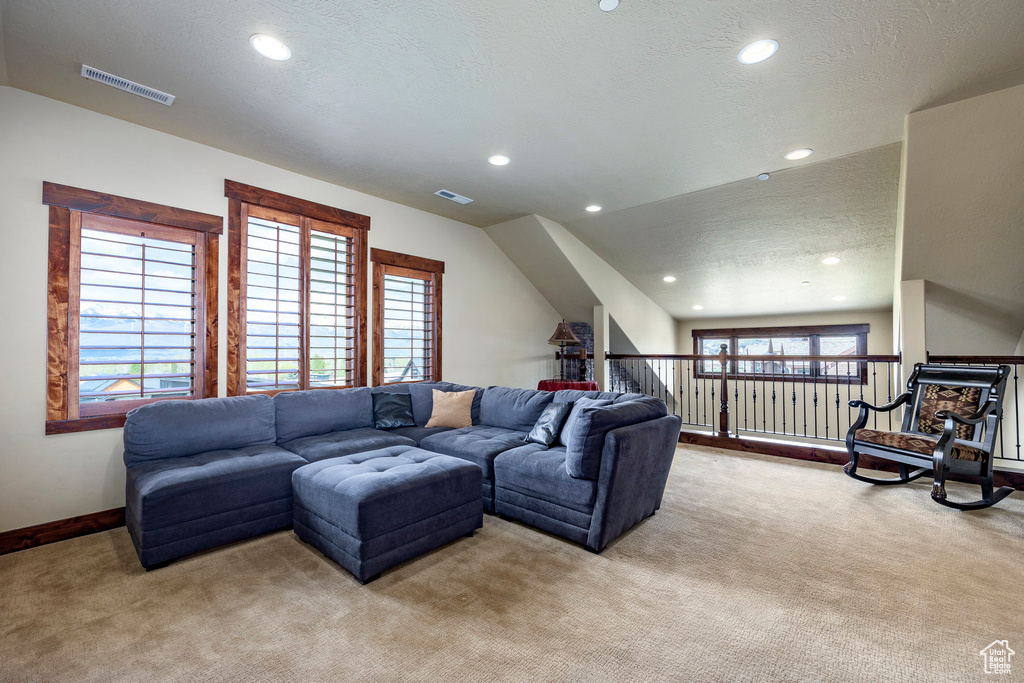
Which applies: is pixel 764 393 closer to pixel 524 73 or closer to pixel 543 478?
pixel 543 478

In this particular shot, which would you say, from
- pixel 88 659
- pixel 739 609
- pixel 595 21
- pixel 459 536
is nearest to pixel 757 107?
pixel 595 21

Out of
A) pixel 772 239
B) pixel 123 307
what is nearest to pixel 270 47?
pixel 123 307

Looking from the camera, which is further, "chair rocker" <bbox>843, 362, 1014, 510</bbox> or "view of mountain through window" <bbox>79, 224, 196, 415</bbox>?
"chair rocker" <bbox>843, 362, 1014, 510</bbox>

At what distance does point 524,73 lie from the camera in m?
2.56

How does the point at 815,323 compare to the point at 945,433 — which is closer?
the point at 945,433

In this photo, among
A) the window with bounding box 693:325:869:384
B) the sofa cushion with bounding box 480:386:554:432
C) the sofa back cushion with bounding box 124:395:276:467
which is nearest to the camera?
the sofa back cushion with bounding box 124:395:276:467

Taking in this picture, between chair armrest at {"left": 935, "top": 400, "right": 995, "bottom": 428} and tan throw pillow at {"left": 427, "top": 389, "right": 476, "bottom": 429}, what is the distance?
139 inches

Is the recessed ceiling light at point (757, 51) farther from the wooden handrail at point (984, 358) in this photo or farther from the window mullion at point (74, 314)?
the window mullion at point (74, 314)

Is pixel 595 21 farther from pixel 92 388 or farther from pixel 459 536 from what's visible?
pixel 92 388

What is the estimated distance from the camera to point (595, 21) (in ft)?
7.07

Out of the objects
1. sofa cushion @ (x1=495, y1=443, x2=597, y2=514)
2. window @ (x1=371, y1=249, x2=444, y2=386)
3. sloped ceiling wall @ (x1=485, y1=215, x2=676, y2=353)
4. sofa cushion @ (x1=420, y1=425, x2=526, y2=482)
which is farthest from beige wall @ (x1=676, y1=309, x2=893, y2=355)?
sofa cushion @ (x1=495, y1=443, x2=597, y2=514)

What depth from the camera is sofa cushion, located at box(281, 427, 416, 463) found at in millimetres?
3162

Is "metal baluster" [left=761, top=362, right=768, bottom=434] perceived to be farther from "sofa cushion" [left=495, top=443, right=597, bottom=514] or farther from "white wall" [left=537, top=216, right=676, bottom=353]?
"sofa cushion" [left=495, top=443, right=597, bottom=514]

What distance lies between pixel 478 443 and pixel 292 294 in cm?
213
